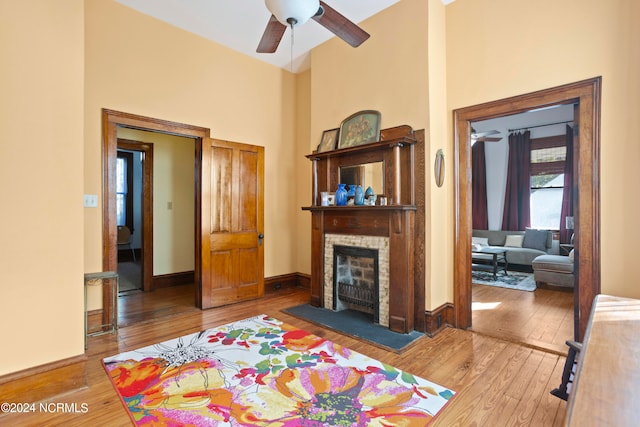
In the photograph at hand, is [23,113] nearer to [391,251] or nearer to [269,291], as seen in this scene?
[391,251]

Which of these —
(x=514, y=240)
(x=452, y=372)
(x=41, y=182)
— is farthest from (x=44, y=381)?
(x=514, y=240)

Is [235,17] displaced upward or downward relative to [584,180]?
upward

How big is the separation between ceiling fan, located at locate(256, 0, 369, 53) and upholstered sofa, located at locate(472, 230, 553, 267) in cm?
A: 553

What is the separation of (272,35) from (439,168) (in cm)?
209

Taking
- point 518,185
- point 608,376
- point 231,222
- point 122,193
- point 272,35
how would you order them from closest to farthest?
point 608,376 < point 272,35 < point 231,222 < point 518,185 < point 122,193

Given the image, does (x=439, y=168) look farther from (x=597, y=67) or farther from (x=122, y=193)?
A: (x=122, y=193)

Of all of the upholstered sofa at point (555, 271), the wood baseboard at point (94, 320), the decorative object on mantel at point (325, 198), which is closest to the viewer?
the wood baseboard at point (94, 320)

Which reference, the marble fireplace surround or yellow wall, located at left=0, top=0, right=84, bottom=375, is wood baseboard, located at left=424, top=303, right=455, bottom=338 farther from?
yellow wall, located at left=0, top=0, right=84, bottom=375

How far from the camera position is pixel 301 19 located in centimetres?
212

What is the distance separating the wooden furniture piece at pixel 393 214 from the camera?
3.21 m

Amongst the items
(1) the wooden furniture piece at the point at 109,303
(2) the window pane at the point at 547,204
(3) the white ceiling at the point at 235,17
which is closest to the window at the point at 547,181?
(2) the window pane at the point at 547,204

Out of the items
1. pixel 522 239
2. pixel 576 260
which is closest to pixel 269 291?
pixel 576 260

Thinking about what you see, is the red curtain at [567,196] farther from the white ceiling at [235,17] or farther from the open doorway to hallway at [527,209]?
the white ceiling at [235,17]

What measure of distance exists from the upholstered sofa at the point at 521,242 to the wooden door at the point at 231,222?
16.6 feet
